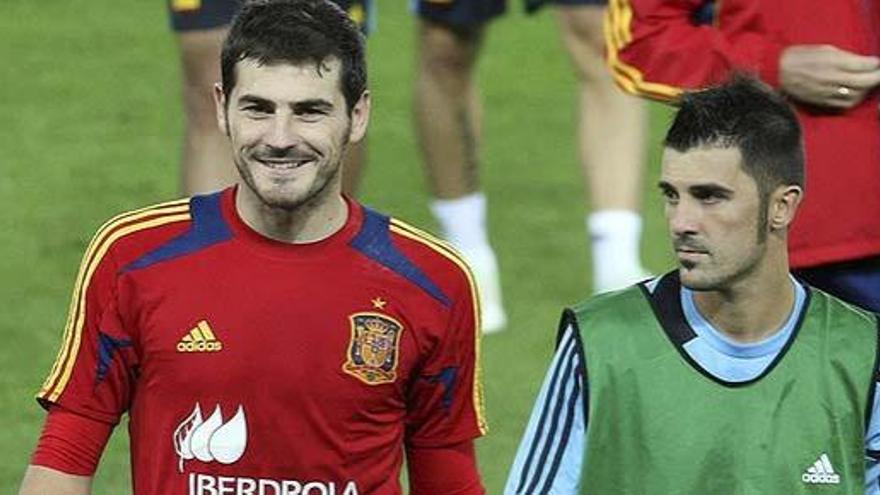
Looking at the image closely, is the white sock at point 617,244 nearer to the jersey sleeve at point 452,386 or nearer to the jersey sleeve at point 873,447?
the jersey sleeve at point 452,386

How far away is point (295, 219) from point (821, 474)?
1.04 meters

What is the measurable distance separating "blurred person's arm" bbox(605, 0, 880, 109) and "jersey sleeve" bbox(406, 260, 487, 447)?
0.71m

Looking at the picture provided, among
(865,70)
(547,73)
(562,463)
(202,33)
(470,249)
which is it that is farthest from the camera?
(547,73)

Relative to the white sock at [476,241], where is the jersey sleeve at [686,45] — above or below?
above

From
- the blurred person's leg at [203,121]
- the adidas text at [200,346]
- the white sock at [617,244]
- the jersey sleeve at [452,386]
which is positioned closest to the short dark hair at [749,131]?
the jersey sleeve at [452,386]

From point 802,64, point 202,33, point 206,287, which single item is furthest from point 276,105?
point 202,33

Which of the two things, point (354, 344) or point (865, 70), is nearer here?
point (354, 344)

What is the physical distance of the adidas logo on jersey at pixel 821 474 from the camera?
4.89 m

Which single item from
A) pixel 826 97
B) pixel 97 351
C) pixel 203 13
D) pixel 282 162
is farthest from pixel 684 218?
pixel 203 13

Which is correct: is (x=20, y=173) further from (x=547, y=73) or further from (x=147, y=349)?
(x=147, y=349)

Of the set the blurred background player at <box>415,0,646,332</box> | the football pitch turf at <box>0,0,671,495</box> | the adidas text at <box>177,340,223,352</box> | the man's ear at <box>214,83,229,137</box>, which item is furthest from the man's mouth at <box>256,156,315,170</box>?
the blurred background player at <box>415,0,646,332</box>

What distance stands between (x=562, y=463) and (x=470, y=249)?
3.81 m

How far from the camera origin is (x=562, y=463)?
15.9ft

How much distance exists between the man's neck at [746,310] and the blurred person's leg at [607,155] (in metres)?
3.46
